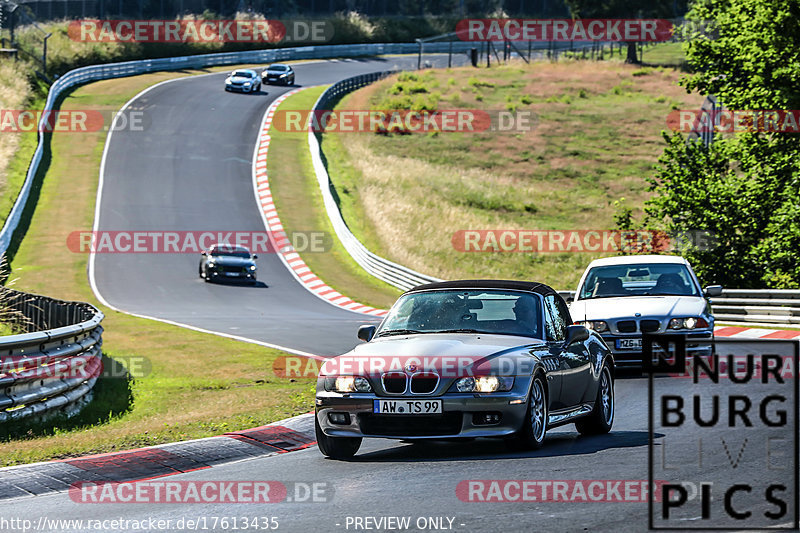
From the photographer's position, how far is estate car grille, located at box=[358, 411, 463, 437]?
8.84 m

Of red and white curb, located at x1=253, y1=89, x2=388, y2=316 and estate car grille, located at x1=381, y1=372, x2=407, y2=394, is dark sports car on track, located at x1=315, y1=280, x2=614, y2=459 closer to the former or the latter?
estate car grille, located at x1=381, y1=372, x2=407, y2=394

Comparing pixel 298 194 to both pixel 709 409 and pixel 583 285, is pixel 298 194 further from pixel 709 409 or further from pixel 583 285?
pixel 709 409

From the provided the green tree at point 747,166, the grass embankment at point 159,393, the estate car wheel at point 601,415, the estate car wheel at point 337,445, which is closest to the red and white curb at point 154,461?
the grass embankment at point 159,393

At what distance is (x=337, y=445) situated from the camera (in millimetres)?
9445

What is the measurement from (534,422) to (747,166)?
21329 mm

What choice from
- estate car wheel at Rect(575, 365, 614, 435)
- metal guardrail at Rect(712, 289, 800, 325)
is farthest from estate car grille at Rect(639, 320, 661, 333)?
metal guardrail at Rect(712, 289, 800, 325)

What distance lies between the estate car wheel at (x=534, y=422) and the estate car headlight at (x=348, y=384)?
1259 millimetres

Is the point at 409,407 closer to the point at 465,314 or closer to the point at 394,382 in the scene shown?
the point at 394,382

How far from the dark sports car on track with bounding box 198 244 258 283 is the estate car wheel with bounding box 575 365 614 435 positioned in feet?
80.2

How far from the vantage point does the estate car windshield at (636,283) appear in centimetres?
1677

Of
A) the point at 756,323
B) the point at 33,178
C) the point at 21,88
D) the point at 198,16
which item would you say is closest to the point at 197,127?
the point at 21,88

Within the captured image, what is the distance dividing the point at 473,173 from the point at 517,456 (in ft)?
155

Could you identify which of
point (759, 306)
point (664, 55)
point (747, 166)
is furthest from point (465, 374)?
point (664, 55)

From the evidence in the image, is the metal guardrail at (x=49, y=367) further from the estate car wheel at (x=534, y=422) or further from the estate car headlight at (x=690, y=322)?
the estate car headlight at (x=690, y=322)
